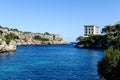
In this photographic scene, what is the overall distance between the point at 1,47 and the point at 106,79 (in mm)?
134894

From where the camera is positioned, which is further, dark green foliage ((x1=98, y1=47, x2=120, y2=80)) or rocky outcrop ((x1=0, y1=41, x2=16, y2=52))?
rocky outcrop ((x1=0, y1=41, x2=16, y2=52))

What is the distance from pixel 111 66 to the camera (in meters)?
53.4

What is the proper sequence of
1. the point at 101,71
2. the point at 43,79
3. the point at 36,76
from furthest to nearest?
the point at 36,76 < the point at 43,79 < the point at 101,71

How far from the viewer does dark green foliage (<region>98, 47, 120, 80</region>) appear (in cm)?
5210

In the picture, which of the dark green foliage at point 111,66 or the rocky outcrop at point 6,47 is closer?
the dark green foliage at point 111,66

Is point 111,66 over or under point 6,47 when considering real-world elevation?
over

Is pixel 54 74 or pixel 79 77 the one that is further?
pixel 54 74

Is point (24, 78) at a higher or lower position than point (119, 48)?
lower

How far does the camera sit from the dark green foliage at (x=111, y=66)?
52.1 m

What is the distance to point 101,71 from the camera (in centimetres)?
5669

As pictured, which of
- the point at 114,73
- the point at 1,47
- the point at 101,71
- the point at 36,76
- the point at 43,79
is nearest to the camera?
the point at 114,73

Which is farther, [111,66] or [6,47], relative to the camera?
[6,47]

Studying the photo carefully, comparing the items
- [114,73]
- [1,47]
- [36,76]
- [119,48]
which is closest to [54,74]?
[36,76]

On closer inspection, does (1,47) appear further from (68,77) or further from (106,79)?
(106,79)
